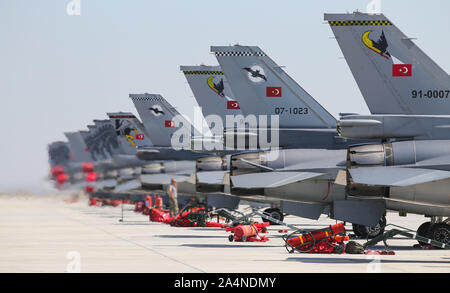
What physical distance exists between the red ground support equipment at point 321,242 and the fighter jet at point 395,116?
141 cm

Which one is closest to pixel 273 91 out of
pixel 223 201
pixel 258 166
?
pixel 258 166

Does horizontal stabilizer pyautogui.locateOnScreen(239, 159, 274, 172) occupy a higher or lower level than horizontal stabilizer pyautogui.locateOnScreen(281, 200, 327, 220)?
higher

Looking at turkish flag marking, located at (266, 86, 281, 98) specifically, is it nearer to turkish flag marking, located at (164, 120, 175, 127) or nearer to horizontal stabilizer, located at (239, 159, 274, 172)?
horizontal stabilizer, located at (239, 159, 274, 172)

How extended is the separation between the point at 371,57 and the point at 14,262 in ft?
30.1

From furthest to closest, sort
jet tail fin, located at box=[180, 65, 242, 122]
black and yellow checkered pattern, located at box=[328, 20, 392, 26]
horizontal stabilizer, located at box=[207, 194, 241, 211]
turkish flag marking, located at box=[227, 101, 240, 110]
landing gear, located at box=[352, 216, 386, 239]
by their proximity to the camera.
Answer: jet tail fin, located at box=[180, 65, 242, 122] → turkish flag marking, located at box=[227, 101, 240, 110] → horizontal stabilizer, located at box=[207, 194, 241, 211] → landing gear, located at box=[352, 216, 386, 239] → black and yellow checkered pattern, located at box=[328, 20, 392, 26]

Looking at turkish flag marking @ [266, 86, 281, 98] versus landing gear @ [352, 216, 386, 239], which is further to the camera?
turkish flag marking @ [266, 86, 281, 98]

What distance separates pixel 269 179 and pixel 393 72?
4.79 m

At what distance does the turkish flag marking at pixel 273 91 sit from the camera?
2952cm

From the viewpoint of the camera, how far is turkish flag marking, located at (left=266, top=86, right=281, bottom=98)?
2952 cm

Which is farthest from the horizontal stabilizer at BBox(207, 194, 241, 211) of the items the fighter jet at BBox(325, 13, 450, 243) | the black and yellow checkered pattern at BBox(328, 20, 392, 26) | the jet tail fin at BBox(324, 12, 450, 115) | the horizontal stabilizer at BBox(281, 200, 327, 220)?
the jet tail fin at BBox(324, 12, 450, 115)

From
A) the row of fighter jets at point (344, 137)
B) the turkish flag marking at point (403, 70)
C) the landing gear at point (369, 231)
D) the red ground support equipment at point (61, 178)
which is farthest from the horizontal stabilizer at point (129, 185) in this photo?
the turkish flag marking at point (403, 70)

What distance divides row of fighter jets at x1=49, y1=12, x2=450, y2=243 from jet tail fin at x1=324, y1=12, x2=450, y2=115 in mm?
23

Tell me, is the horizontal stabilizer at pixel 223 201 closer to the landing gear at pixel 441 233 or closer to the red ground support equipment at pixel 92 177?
the landing gear at pixel 441 233

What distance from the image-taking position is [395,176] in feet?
65.5
